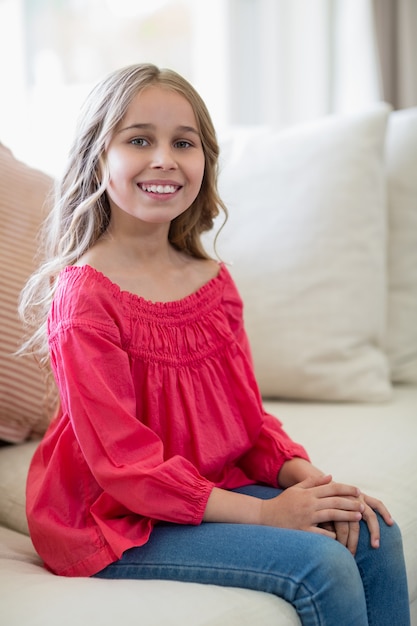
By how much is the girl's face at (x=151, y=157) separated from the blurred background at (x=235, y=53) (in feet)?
3.64

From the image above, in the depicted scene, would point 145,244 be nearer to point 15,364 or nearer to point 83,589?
point 15,364

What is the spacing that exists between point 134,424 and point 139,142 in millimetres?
372

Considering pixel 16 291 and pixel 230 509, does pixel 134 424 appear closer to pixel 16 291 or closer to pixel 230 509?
pixel 230 509

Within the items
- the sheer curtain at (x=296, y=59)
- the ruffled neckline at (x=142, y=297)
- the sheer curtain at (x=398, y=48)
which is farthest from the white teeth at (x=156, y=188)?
the sheer curtain at (x=398, y=48)

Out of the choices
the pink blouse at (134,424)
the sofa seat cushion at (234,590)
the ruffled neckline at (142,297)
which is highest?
the ruffled neckline at (142,297)

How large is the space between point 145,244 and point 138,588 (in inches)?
18.9

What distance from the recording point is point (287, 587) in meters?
0.90

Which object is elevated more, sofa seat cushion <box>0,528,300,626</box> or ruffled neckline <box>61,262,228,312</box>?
ruffled neckline <box>61,262,228,312</box>

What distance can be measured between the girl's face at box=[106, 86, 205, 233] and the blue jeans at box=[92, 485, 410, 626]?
16.4 inches

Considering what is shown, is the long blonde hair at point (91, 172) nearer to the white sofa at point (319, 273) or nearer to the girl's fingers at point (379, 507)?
the white sofa at point (319, 273)

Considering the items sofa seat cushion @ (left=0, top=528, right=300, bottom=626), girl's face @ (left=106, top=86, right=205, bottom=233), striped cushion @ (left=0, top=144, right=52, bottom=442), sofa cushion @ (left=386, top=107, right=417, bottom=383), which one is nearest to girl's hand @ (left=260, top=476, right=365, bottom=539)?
sofa seat cushion @ (left=0, top=528, right=300, bottom=626)

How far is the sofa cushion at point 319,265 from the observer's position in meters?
1.62

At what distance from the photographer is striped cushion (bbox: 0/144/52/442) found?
Answer: 1357 millimetres

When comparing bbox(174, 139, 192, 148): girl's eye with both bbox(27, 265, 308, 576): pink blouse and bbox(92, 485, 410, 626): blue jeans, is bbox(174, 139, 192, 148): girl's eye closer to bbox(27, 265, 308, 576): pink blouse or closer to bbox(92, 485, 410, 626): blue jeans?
bbox(27, 265, 308, 576): pink blouse
